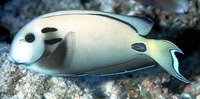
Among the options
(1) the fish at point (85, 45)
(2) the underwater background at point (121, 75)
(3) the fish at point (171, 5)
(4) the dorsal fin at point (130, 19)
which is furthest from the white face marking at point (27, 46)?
(3) the fish at point (171, 5)

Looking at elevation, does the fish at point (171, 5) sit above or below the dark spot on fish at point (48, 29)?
above

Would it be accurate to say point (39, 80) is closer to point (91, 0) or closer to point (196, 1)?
point (91, 0)

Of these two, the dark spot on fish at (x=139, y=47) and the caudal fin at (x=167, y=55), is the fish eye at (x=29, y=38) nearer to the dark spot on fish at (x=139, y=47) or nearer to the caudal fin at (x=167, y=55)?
the dark spot on fish at (x=139, y=47)

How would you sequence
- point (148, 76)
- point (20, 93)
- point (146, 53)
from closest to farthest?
1. point (146, 53)
2. point (20, 93)
3. point (148, 76)

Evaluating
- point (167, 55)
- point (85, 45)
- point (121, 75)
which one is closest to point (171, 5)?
point (121, 75)

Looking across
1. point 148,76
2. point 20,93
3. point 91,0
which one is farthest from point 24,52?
point 91,0

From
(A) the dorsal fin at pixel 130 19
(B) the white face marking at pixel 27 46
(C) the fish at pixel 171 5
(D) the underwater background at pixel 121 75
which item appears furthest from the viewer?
(C) the fish at pixel 171 5

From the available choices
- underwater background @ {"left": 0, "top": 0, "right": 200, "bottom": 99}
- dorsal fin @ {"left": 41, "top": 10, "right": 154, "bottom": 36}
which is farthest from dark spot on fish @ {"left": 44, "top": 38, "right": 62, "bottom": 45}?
underwater background @ {"left": 0, "top": 0, "right": 200, "bottom": 99}
